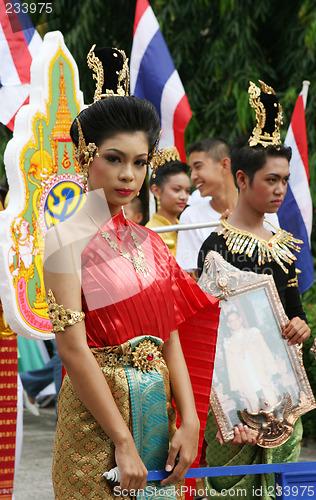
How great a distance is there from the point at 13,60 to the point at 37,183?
158 cm

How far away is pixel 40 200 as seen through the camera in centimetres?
336

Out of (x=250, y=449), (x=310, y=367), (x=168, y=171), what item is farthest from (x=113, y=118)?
(x=310, y=367)

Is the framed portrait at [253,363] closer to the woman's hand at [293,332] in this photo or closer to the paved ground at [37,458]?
the woman's hand at [293,332]

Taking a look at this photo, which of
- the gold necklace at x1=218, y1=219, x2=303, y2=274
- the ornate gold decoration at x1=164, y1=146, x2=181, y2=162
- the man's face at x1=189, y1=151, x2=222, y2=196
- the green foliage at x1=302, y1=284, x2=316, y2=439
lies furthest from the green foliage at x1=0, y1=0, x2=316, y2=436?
the gold necklace at x1=218, y1=219, x2=303, y2=274

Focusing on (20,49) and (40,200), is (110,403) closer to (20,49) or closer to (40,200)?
(40,200)

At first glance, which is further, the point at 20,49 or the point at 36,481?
the point at 36,481

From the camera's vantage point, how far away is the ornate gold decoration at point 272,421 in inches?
125

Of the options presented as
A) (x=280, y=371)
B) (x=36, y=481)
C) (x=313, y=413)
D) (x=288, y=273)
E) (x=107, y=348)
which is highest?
(x=107, y=348)

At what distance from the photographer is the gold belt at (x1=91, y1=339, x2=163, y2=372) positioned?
2.08 m

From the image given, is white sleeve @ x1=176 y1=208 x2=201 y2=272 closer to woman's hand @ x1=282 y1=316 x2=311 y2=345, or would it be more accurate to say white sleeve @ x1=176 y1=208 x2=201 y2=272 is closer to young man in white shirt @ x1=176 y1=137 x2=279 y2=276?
young man in white shirt @ x1=176 y1=137 x2=279 y2=276

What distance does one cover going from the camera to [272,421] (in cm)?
319

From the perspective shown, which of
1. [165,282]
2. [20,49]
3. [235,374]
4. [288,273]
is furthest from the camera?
[20,49]

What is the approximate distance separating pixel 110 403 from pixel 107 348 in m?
0.16

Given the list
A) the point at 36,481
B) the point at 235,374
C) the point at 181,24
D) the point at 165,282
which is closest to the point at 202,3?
the point at 181,24
